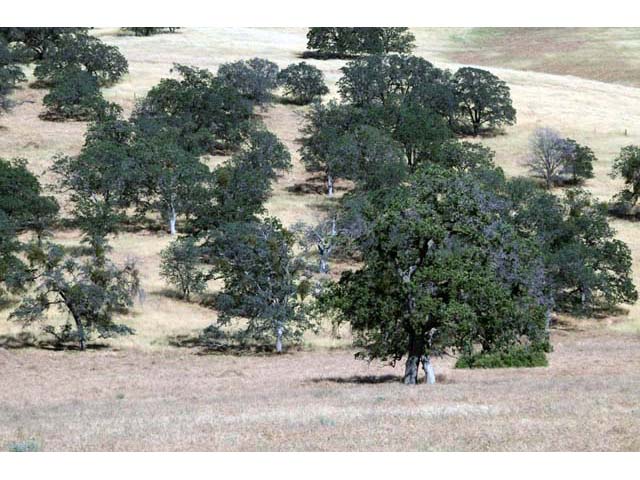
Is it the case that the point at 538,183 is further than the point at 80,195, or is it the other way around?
the point at 538,183

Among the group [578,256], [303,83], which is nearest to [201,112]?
[303,83]

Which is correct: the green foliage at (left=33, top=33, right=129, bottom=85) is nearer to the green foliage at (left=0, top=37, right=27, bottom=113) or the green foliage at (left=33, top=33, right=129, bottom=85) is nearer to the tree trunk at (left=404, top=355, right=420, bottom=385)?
the green foliage at (left=0, top=37, right=27, bottom=113)

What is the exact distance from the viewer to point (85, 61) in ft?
365

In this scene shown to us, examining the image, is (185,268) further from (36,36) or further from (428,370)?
(36,36)

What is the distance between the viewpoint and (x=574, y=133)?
99.9 metres

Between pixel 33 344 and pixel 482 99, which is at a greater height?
pixel 482 99

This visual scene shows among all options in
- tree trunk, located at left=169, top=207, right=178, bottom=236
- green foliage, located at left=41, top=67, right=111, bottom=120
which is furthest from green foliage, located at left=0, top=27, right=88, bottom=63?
tree trunk, located at left=169, top=207, right=178, bottom=236

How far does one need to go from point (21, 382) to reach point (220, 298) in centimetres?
1473

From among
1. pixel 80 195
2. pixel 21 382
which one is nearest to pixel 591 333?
pixel 21 382

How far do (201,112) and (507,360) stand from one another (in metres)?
63.4

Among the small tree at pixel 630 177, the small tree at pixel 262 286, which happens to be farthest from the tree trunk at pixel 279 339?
the small tree at pixel 630 177

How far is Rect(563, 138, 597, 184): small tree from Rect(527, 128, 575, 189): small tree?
24cm

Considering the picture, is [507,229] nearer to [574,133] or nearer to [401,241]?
[401,241]

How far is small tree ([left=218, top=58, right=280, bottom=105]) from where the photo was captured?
10750 centimetres
